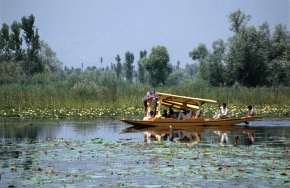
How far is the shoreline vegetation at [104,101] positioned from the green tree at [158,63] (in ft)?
249

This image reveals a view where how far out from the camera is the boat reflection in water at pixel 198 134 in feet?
84.8

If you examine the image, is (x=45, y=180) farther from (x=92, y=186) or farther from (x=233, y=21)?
(x=233, y=21)

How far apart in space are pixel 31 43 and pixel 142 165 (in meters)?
74.1

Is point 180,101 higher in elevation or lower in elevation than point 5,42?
lower

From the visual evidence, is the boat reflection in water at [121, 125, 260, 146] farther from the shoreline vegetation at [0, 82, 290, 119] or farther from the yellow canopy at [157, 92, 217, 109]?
the shoreline vegetation at [0, 82, 290, 119]

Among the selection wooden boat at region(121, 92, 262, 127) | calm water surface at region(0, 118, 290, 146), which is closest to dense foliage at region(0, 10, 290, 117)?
calm water surface at region(0, 118, 290, 146)

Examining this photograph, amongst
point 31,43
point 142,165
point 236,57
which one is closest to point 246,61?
point 236,57

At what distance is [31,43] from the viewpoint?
89.1 m

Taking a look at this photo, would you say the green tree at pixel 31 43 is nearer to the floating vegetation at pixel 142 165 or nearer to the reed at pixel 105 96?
the reed at pixel 105 96

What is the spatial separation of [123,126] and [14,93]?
12406 mm

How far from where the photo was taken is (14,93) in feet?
143

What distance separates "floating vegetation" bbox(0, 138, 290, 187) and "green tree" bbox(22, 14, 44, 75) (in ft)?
213

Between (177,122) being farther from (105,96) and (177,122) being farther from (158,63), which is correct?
(158,63)

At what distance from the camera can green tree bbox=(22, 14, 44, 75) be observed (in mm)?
86562
